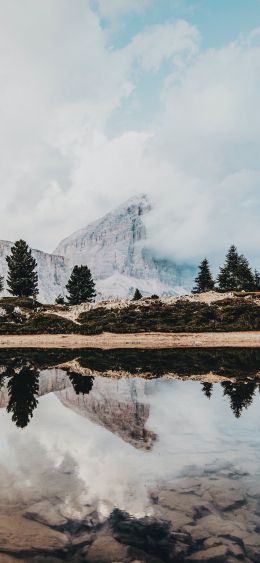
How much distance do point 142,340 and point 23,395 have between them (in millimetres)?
36357

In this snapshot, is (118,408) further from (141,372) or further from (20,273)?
(20,273)

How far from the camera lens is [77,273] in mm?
105188

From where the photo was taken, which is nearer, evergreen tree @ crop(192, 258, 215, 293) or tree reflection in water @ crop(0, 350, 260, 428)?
tree reflection in water @ crop(0, 350, 260, 428)

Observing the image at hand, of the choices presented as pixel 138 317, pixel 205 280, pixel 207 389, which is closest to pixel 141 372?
pixel 207 389

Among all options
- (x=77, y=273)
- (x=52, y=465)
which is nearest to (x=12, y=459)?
(x=52, y=465)

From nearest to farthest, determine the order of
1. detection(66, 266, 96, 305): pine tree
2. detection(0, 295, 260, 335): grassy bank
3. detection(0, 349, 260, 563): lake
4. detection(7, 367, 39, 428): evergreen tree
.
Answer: detection(0, 349, 260, 563): lake < detection(7, 367, 39, 428): evergreen tree < detection(0, 295, 260, 335): grassy bank < detection(66, 266, 96, 305): pine tree

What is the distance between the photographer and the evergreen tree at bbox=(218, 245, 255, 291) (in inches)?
4050

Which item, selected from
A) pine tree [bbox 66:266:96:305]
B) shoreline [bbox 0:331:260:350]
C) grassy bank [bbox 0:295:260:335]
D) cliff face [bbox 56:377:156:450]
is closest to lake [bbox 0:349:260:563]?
cliff face [bbox 56:377:156:450]

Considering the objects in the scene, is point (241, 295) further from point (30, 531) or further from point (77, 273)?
point (30, 531)

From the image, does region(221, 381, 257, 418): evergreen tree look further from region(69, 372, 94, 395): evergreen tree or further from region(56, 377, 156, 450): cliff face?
region(69, 372, 94, 395): evergreen tree

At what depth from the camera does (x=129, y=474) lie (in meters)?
10.5

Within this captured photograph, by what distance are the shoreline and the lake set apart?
31291 mm

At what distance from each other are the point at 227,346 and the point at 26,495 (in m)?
44.8

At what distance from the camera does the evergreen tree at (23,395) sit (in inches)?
669
